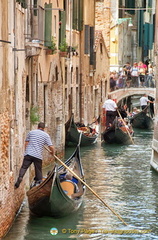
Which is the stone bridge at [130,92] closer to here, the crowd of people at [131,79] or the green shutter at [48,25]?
the crowd of people at [131,79]

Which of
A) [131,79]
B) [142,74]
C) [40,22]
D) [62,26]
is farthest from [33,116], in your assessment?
[142,74]

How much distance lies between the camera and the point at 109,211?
12.0 meters

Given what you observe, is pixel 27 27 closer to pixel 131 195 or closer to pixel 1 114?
pixel 131 195

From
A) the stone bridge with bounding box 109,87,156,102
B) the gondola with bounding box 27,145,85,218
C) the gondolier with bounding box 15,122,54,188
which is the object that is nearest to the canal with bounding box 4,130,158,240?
the gondola with bounding box 27,145,85,218

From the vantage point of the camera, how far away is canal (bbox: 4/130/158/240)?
34.8 ft

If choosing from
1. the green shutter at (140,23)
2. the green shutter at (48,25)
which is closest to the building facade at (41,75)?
the green shutter at (48,25)

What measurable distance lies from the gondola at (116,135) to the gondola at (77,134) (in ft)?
1.11

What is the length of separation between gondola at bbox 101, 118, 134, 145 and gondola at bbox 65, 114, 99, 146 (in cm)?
34

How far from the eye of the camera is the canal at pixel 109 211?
10609 mm

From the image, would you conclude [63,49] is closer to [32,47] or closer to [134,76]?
[32,47]

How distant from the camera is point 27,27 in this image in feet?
44.8

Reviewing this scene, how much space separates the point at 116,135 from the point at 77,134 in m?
1.60

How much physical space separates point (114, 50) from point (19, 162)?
897 inches

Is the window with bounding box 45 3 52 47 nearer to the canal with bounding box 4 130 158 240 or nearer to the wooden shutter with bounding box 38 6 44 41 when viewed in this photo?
the wooden shutter with bounding box 38 6 44 41
